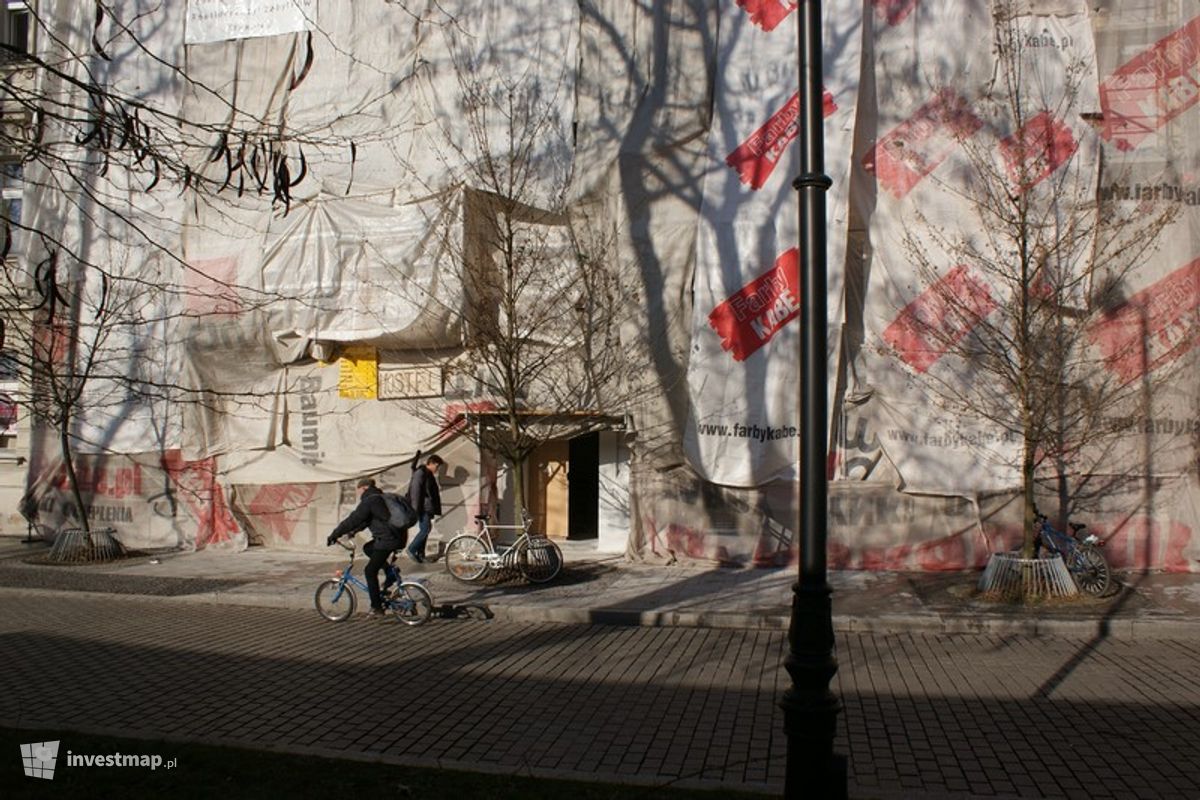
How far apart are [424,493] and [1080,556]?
8.48 meters

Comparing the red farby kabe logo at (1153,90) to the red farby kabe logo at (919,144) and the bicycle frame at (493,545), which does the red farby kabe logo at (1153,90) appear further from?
the bicycle frame at (493,545)

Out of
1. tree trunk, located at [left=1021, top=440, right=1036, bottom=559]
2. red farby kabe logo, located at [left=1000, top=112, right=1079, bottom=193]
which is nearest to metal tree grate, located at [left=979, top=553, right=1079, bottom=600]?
tree trunk, located at [left=1021, top=440, right=1036, bottom=559]

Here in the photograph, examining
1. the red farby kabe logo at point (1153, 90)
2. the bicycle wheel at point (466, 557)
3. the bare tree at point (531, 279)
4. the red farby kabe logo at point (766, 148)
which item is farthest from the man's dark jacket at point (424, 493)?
the red farby kabe logo at point (1153, 90)

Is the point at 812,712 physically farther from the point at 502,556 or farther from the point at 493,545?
the point at 493,545

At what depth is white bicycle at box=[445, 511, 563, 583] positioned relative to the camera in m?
12.6

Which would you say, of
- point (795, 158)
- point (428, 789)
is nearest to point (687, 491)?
point (795, 158)

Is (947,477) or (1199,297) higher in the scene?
(1199,297)

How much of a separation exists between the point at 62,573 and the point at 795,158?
39.7ft

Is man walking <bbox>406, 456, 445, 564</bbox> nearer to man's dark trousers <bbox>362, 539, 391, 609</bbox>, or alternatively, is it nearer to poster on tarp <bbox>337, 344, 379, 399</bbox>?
poster on tarp <bbox>337, 344, 379, 399</bbox>

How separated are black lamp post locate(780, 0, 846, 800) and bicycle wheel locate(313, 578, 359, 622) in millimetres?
7190

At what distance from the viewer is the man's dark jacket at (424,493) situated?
1379 centimetres

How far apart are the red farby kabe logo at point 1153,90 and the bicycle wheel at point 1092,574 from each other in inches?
219

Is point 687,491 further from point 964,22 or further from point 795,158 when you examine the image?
point 964,22

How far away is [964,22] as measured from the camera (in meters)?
13.3
